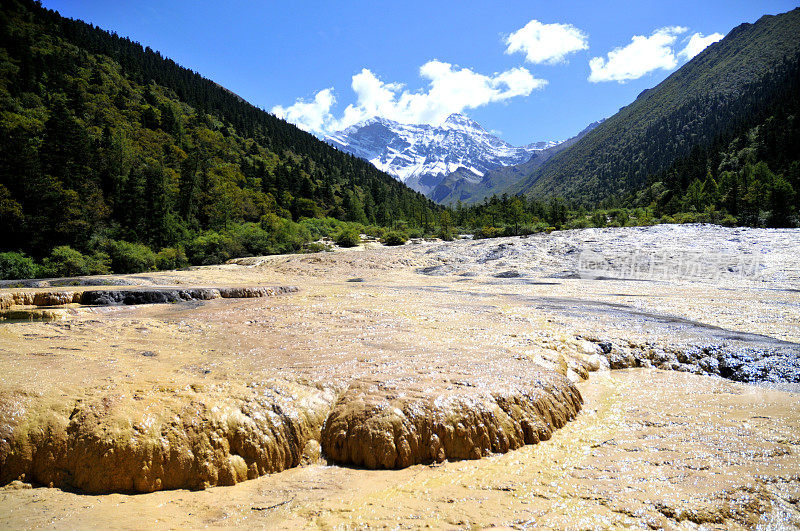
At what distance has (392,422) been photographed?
378cm

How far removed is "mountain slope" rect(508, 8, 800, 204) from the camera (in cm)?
11106

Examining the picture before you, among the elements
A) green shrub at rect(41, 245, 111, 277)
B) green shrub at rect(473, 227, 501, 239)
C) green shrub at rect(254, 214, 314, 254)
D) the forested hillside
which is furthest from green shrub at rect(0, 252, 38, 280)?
green shrub at rect(473, 227, 501, 239)

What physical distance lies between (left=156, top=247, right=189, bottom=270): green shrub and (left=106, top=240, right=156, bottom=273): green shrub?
0.67 meters

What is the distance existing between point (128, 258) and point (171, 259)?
2738 millimetres

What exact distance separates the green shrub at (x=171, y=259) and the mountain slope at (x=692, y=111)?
103 meters

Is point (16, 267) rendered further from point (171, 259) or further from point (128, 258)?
point (171, 259)

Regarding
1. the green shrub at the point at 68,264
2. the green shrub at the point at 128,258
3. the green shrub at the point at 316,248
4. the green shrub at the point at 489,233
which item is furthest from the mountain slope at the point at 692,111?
the green shrub at the point at 68,264

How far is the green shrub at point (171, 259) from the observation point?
24.6 meters

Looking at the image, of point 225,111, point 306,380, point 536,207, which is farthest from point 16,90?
point 536,207

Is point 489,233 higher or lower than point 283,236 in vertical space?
higher

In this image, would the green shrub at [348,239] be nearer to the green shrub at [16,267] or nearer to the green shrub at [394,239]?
the green shrub at [394,239]

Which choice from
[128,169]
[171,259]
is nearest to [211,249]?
[171,259]

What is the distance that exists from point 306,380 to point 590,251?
23.0 meters

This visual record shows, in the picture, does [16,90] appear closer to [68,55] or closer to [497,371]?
[68,55]
